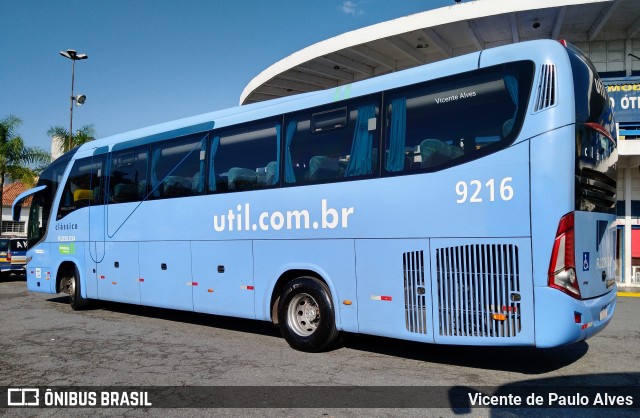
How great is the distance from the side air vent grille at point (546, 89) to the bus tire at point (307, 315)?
358 centimetres

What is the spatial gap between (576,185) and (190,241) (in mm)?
6227

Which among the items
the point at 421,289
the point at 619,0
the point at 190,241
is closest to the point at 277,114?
the point at 190,241

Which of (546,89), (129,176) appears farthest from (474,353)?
(129,176)

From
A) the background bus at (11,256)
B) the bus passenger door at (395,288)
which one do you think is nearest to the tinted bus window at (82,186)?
the bus passenger door at (395,288)

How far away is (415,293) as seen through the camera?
6285 mm

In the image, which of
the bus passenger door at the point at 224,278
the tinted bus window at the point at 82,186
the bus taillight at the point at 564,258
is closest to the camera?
the bus taillight at the point at 564,258

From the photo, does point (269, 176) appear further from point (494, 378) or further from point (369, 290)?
point (494, 378)

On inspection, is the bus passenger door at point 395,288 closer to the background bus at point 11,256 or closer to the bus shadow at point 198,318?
the bus shadow at point 198,318

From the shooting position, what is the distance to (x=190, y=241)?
9180 millimetres

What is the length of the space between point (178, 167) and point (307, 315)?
12.4 ft

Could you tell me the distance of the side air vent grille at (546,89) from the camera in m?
5.50

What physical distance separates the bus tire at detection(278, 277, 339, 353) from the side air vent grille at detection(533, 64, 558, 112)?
3583 mm

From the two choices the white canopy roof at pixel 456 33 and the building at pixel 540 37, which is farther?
the building at pixel 540 37

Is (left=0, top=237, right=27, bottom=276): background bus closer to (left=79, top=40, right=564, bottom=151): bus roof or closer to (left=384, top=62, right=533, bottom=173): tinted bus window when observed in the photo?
(left=79, top=40, right=564, bottom=151): bus roof
